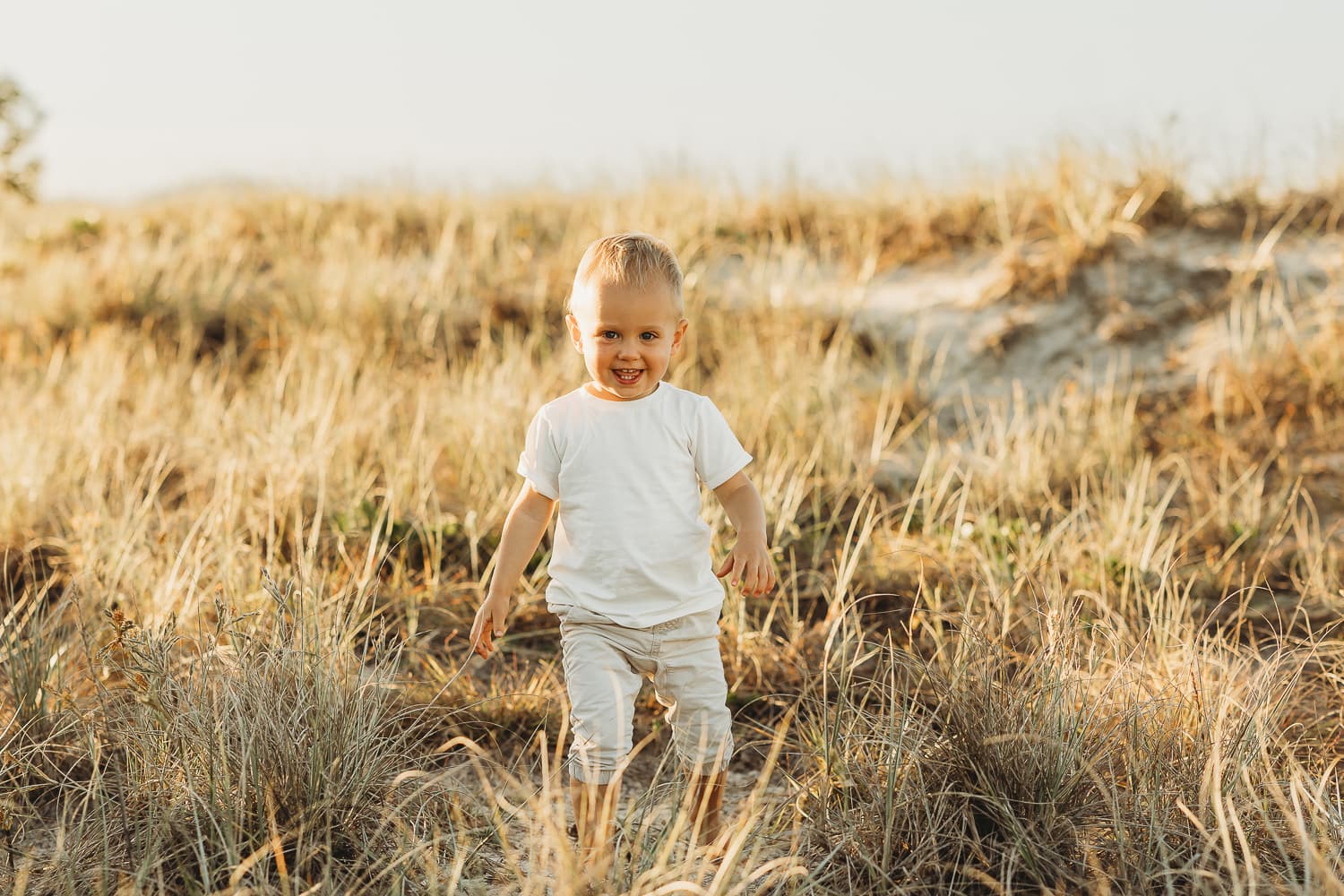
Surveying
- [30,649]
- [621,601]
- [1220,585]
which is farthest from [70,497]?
[1220,585]

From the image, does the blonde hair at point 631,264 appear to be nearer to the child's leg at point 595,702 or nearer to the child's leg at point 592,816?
the child's leg at point 595,702

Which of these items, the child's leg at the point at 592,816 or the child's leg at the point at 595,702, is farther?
the child's leg at the point at 595,702

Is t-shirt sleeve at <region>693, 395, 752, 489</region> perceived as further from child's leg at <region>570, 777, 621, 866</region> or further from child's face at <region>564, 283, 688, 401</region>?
child's leg at <region>570, 777, 621, 866</region>

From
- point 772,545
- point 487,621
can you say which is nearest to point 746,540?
point 487,621

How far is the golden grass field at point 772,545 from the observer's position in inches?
90.4

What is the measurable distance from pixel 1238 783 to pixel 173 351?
6687 millimetres

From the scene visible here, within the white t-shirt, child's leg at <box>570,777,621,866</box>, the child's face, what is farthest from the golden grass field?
the child's face

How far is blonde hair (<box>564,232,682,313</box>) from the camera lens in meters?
2.41

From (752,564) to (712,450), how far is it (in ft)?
1.00

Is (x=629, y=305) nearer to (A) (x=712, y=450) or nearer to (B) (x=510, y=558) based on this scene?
(A) (x=712, y=450)

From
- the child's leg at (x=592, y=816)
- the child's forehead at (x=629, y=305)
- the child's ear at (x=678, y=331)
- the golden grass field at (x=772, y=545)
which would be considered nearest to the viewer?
the child's leg at (x=592, y=816)

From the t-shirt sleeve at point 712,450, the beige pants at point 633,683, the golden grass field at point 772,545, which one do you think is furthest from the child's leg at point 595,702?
the t-shirt sleeve at point 712,450

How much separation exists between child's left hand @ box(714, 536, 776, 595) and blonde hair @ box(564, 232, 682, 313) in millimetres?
584

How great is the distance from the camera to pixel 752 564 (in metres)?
2.46
